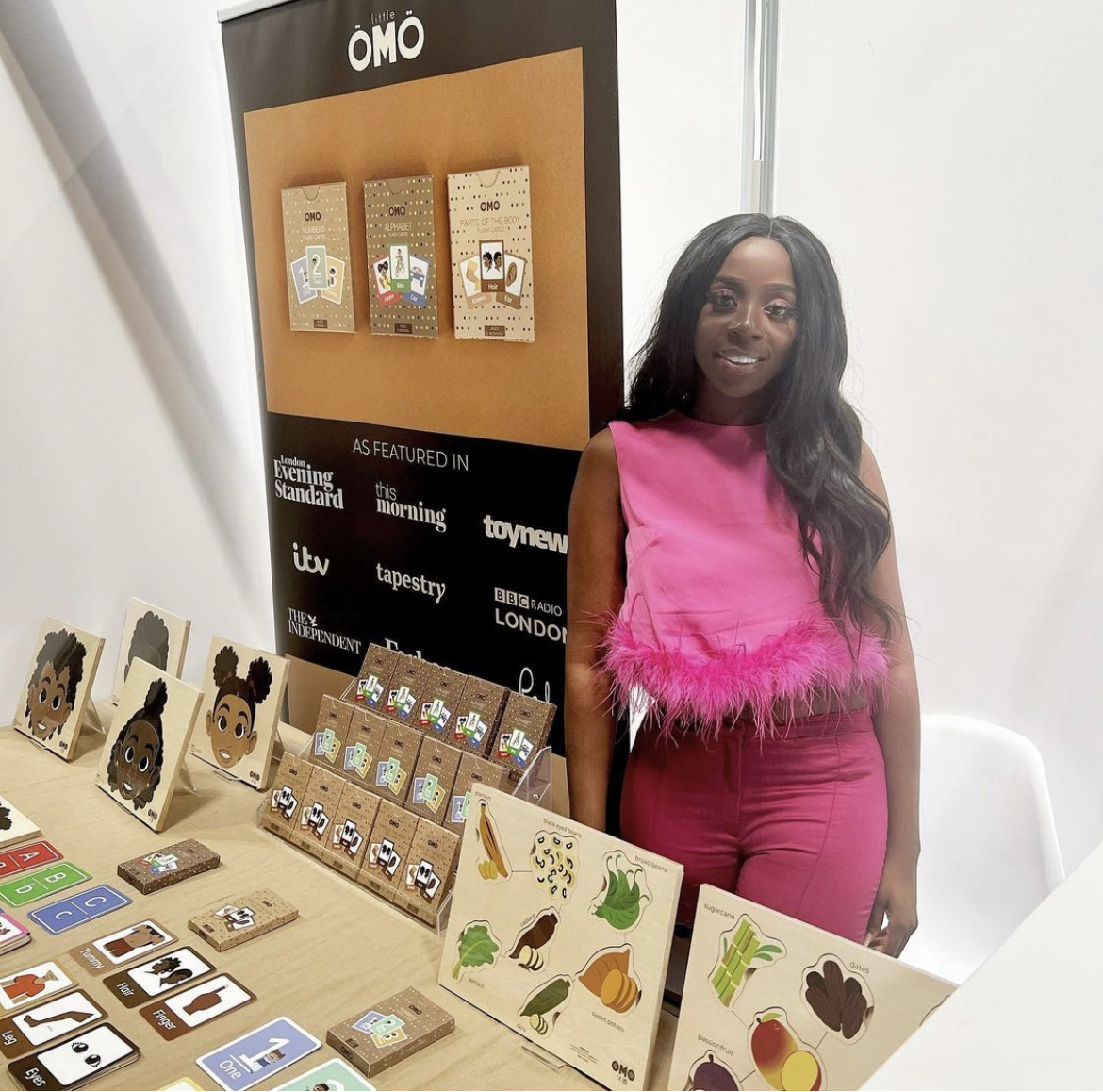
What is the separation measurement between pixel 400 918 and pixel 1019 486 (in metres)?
1.26

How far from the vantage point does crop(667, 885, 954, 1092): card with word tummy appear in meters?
1.31

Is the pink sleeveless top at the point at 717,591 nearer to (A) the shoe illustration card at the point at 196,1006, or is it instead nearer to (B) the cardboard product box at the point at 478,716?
(B) the cardboard product box at the point at 478,716

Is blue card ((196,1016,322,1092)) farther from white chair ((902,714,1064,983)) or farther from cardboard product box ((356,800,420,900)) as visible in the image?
white chair ((902,714,1064,983))

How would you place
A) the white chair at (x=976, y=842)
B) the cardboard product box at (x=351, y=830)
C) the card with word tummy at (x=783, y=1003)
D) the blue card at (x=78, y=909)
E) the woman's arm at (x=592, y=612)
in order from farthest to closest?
1. the cardboard product box at (x=351, y=830)
2. the blue card at (x=78, y=909)
3. the woman's arm at (x=592, y=612)
4. the white chair at (x=976, y=842)
5. the card with word tummy at (x=783, y=1003)

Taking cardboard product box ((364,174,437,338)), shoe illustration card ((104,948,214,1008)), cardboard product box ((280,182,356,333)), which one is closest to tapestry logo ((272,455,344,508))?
cardboard product box ((280,182,356,333))

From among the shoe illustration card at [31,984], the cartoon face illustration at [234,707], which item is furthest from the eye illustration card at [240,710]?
the shoe illustration card at [31,984]

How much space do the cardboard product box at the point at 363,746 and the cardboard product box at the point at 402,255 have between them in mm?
804

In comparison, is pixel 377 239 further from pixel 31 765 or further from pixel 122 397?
pixel 31 765

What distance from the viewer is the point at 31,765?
274 cm

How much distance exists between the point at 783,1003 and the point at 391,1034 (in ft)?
1.93

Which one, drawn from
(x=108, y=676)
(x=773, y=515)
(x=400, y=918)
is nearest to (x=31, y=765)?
(x=108, y=676)

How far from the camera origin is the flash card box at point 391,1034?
5.21ft

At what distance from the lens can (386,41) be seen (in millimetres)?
2318

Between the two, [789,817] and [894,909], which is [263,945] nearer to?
[789,817]
